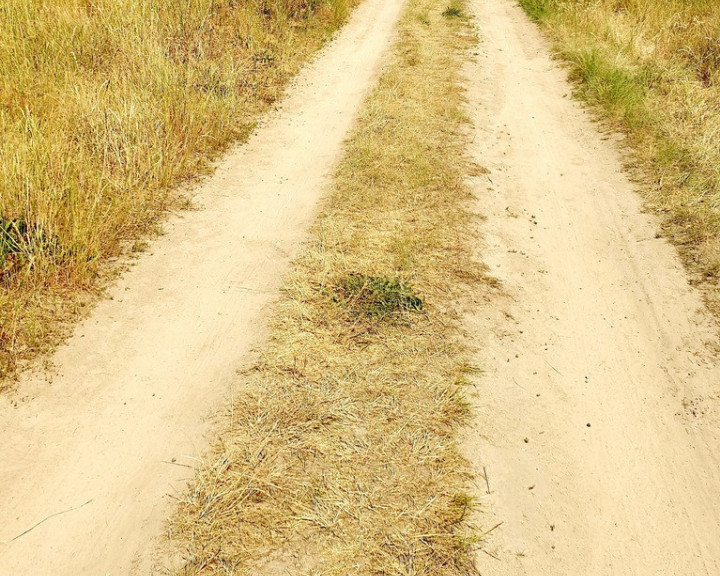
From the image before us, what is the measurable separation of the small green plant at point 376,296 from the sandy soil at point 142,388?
25.6 inches

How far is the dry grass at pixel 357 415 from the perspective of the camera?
9.37 ft

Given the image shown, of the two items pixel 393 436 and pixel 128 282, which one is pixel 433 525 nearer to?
pixel 393 436

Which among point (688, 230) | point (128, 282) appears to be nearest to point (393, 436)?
point (128, 282)

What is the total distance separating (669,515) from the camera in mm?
3223

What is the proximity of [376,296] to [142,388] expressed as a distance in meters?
1.92

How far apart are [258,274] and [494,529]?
290 centimetres

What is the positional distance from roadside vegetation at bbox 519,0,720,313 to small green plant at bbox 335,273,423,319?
9.02 feet

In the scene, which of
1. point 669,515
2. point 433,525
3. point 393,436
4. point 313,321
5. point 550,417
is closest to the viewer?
point 433,525

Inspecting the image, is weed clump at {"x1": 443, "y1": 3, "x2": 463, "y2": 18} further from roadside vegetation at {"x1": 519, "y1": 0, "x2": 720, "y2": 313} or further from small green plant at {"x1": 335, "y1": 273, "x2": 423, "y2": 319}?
small green plant at {"x1": 335, "y1": 273, "x2": 423, "y2": 319}

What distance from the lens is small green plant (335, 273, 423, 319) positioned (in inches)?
175

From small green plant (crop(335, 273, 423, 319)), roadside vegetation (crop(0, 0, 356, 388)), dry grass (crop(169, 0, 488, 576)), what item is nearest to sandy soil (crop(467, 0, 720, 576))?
dry grass (crop(169, 0, 488, 576))

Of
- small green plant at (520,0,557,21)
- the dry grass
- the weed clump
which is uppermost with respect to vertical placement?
small green plant at (520,0,557,21)

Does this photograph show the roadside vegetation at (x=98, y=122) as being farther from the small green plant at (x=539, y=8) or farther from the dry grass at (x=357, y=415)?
the small green plant at (x=539, y=8)

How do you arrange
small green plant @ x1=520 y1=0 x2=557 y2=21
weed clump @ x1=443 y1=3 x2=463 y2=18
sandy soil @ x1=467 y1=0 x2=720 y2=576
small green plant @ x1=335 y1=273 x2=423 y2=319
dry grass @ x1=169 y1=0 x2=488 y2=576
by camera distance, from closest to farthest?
dry grass @ x1=169 y1=0 x2=488 y2=576 → sandy soil @ x1=467 y1=0 x2=720 y2=576 → small green plant @ x1=335 y1=273 x2=423 y2=319 → small green plant @ x1=520 y1=0 x2=557 y2=21 → weed clump @ x1=443 y1=3 x2=463 y2=18
